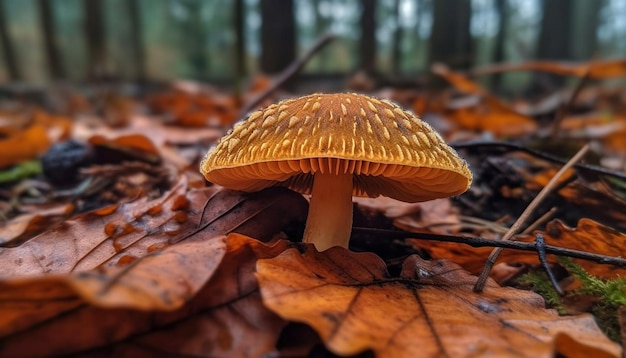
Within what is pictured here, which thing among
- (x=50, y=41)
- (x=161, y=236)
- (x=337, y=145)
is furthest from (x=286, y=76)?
(x=50, y=41)

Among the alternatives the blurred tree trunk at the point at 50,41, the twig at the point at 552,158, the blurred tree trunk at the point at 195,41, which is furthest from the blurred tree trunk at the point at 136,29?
the twig at the point at 552,158

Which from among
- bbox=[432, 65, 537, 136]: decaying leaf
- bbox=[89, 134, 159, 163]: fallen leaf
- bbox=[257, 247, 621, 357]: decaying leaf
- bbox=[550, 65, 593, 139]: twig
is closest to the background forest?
bbox=[432, 65, 537, 136]: decaying leaf

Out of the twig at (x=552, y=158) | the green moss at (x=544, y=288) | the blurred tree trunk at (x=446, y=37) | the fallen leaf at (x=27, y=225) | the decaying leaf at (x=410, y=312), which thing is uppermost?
the blurred tree trunk at (x=446, y=37)

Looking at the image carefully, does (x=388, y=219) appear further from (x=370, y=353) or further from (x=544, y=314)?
(x=370, y=353)

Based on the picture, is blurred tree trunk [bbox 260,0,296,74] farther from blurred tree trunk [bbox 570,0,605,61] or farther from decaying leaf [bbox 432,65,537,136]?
blurred tree trunk [bbox 570,0,605,61]

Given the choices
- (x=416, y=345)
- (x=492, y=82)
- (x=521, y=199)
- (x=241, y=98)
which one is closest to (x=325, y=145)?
(x=416, y=345)

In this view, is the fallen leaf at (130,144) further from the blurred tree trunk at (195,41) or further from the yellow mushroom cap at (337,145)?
the blurred tree trunk at (195,41)

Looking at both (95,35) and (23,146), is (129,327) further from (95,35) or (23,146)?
(95,35)
